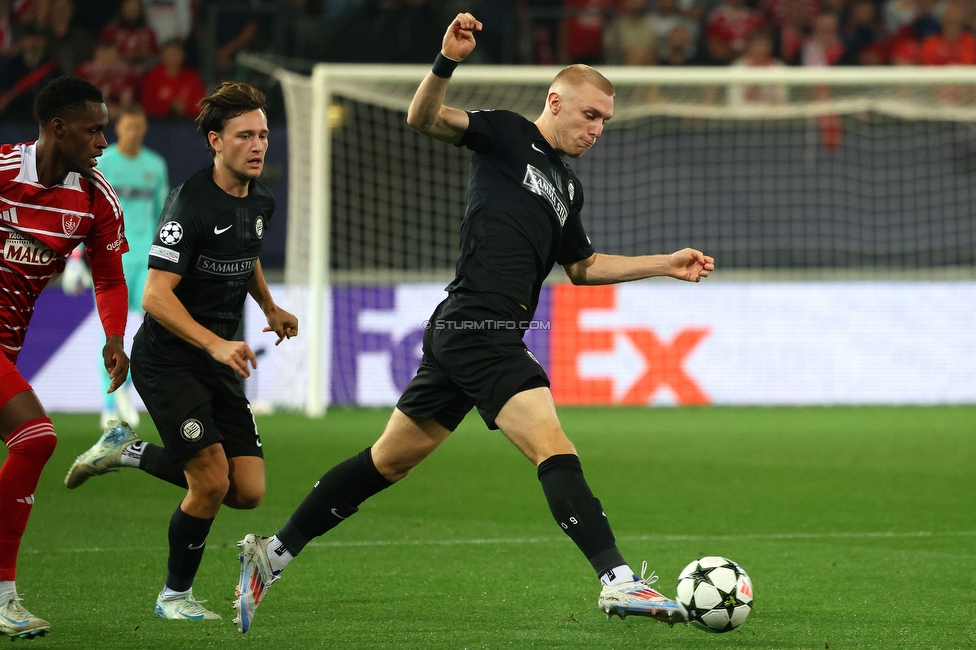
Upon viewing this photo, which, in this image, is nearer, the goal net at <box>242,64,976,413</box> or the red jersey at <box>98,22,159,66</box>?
the goal net at <box>242,64,976,413</box>

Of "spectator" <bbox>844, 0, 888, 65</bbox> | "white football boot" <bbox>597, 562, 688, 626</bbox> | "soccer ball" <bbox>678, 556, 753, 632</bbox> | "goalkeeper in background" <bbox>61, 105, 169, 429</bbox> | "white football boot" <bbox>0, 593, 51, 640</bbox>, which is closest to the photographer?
"white football boot" <bbox>597, 562, 688, 626</bbox>

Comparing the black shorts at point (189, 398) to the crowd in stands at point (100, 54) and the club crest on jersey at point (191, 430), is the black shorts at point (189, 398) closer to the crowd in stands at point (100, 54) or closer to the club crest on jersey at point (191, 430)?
the club crest on jersey at point (191, 430)

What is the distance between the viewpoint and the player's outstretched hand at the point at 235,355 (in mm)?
4188

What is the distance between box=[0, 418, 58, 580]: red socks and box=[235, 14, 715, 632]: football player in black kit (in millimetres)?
759

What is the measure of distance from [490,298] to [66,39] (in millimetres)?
11441

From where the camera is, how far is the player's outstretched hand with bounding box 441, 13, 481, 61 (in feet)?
13.8

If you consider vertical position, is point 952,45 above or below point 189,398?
above

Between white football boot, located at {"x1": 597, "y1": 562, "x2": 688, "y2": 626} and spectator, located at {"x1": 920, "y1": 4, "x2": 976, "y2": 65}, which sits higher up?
spectator, located at {"x1": 920, "y1": 4, "x2": 976, "y2": 65}

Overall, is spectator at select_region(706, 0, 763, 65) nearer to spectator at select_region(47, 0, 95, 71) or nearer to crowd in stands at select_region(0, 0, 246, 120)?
crowd in stands at select_region(0, 0, 246, 120)

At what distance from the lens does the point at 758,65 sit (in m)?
14.8

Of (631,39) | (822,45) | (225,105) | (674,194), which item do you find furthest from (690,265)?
(822,45)

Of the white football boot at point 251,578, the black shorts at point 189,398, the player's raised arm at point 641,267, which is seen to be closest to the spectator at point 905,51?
the player's raised arm at point 641,267

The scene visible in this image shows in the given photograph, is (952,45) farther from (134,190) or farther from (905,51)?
(134,190)

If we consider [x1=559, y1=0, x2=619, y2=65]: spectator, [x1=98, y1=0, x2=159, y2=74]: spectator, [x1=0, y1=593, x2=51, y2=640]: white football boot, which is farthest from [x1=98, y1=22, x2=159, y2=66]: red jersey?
[x1=0, y1=593, x2=51, y2=640]: white football boot
